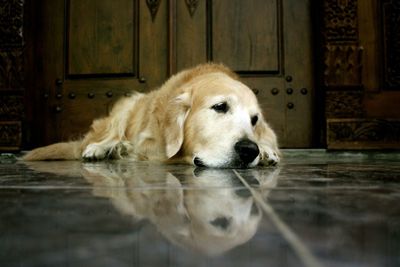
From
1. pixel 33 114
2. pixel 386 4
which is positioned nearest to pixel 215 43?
pixel 386 4

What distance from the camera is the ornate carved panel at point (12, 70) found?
2.57m

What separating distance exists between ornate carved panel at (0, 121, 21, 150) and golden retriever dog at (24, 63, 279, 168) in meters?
0.74

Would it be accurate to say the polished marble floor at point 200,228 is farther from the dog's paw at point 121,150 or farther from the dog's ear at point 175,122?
the dog's paw at point 121,150

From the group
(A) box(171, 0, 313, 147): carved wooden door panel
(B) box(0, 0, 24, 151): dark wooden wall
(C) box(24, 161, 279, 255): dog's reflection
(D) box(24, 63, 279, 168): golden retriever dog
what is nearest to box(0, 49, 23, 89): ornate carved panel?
(B) box(0, 0, 24, 151): dark wooden wall

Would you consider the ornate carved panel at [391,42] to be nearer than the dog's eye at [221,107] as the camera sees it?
No

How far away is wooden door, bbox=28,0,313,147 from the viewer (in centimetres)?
268

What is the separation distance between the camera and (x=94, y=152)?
185cm

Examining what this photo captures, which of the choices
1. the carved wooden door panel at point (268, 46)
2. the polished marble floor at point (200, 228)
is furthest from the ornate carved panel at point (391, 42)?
the polished marble floor at point (200, 228)

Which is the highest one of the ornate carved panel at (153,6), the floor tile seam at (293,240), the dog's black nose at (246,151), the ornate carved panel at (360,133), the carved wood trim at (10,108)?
the ornate carved panel at (153,6)

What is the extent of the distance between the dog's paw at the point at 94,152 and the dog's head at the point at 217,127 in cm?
40

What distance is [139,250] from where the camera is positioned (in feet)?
0.98

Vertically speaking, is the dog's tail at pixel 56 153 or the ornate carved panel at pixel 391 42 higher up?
the ornate carved panel at pixel 391 42

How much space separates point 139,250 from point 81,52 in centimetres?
263

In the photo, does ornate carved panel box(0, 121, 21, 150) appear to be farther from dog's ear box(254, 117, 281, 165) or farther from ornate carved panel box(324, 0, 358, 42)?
ornate carved panel box(324, 0, 358, 42)
